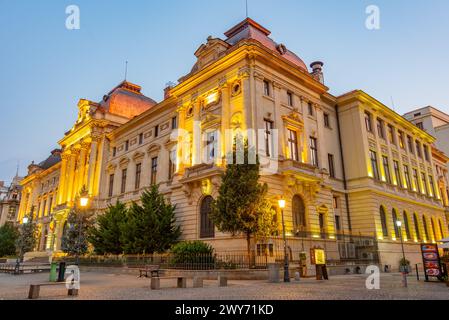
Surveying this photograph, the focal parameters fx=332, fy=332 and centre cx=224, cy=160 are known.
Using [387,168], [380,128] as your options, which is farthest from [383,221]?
[380,128]

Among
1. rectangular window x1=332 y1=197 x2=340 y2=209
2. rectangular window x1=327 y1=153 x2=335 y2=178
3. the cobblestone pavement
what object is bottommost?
the cobblestone pavement

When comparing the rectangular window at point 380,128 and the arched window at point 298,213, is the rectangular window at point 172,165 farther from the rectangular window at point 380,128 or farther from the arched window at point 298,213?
the rectangular window at point 380,128

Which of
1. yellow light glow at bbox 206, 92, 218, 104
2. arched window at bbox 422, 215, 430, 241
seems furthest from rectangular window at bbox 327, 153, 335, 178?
arched window at bbox 422, 215, 430, 241

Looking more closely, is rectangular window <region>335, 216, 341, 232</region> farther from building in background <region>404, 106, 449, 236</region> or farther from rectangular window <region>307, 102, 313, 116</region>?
building in background <region>404, 106, 449, 236</region>

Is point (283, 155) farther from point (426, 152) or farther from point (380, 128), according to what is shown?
point (426, 152)

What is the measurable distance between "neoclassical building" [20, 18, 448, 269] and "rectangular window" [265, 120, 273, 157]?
9 cm

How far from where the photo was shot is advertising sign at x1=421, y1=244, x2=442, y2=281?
669 inches

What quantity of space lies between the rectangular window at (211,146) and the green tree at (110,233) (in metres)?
8.68

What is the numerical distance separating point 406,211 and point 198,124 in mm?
24053

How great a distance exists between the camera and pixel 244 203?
19.4 metres

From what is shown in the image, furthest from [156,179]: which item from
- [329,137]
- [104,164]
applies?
[329,137]

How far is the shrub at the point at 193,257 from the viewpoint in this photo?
757 inches

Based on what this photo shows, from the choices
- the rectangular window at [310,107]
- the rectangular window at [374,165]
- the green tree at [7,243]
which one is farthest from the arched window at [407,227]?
the green tree at [7,243]
